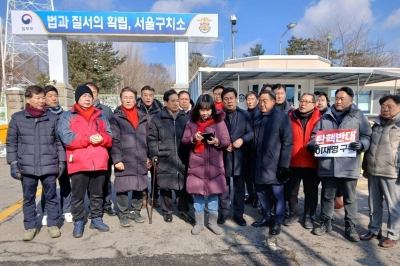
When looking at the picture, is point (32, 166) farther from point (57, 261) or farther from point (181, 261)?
point (181, 261)

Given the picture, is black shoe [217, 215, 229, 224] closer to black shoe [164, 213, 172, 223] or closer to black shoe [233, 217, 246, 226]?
black shoe [233, 217, 246, 226]

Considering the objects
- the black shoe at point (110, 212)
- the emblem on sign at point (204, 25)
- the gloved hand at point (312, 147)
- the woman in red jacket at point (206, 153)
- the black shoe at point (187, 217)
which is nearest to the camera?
the gloved hand at point (312, 147)

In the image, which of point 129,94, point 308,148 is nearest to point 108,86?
point 129,94

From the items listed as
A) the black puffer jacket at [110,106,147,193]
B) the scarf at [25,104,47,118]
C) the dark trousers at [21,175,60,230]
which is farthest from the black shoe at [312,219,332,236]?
the scarf at [25,104,47,118]

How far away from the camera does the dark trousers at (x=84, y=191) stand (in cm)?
334

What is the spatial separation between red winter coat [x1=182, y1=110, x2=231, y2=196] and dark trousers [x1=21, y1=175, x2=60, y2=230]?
1.81 m

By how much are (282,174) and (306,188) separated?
0.60 meters

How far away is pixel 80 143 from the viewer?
3193mm

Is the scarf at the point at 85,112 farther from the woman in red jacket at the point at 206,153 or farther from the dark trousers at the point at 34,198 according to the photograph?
the woman in red jacket at the point at 206,153

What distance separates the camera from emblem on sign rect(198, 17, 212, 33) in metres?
10.4

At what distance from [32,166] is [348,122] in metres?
3.96

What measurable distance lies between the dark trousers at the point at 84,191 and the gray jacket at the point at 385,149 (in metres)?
3.48

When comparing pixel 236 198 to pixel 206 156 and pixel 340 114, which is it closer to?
pixel 206 156

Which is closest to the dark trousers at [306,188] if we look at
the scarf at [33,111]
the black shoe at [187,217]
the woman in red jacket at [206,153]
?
the woman in red jacket at [206,153]
